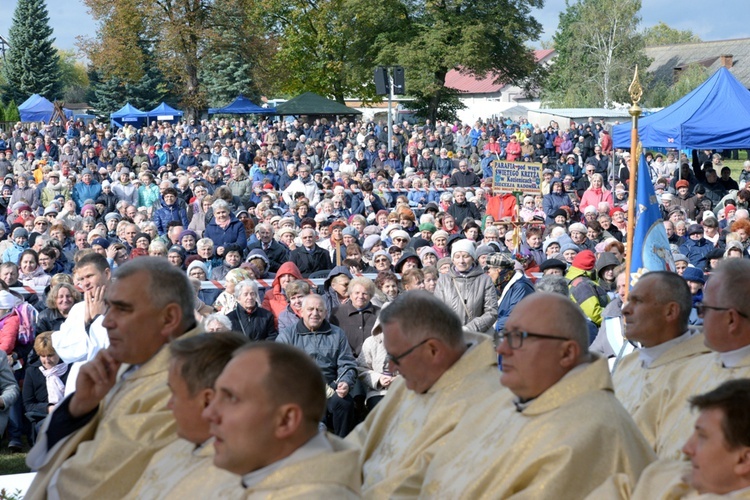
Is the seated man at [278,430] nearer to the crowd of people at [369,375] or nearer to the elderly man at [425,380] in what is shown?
the crowd of people at [369,375]

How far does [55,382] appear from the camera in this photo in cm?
782

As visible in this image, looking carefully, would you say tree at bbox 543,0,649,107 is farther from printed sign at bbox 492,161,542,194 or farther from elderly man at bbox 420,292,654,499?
elderly man at bbox 420,292,654,499

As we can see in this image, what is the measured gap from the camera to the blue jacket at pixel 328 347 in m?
7.82

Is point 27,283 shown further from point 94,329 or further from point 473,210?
point 473,210

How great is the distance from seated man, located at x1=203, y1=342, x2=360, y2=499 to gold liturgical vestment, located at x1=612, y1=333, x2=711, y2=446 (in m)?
2.11

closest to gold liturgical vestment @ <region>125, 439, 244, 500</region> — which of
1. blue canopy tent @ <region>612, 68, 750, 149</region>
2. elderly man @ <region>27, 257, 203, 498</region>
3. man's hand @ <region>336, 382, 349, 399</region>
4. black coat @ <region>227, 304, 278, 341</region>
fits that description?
elderly man @ <region>27, 257, 203, 498</region>

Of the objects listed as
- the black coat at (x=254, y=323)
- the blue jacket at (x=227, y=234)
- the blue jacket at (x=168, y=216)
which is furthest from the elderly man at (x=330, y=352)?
the blue jacket at (x=168, y=216)

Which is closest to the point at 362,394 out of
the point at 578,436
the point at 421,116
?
the point at 578,436

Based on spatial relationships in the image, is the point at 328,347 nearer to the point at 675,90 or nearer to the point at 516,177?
the point at 516,177

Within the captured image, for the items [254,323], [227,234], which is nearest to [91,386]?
[254,323]

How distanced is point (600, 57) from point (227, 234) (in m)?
54.4

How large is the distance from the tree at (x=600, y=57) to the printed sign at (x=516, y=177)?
161 ft

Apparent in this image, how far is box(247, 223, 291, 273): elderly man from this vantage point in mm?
11539

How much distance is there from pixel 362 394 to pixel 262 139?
26609 mm
